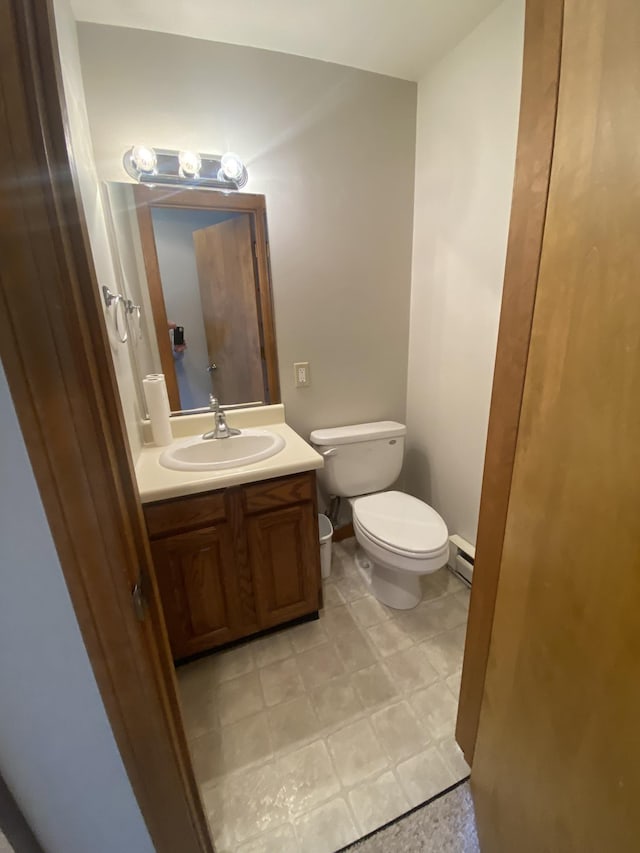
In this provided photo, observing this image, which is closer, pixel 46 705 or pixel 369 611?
pixel 46 705

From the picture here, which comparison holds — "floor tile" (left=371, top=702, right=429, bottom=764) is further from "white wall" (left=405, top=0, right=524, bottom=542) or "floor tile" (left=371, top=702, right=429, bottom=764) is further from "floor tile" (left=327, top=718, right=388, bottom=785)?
"white wall" (left=405, top=0, right=524, bottom=542)

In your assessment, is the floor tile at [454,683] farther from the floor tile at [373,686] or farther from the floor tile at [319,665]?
the floor tile at [319,665]

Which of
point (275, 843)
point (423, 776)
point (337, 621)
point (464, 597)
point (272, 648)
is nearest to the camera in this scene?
point (275, 843)

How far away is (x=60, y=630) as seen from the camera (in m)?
0.57

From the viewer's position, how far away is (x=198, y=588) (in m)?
1.39

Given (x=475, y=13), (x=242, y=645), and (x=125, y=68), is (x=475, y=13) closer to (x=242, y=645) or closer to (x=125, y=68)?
(x=125, y=68)

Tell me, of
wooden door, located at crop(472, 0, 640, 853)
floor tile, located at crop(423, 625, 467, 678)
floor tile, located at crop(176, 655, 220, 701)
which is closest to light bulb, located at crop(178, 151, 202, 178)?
wooden door, located at crop(472, 0, 640, 853)

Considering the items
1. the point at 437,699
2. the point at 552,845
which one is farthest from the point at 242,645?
the point at 552,845

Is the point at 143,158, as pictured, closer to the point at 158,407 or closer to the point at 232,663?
the point at 158,407

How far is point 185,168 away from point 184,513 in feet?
4.31

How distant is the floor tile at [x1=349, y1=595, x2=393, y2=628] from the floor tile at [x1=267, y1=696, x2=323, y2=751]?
43cm

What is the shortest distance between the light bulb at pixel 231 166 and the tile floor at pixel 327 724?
195cm

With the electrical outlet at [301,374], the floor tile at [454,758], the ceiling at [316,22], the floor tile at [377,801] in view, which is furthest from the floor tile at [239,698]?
the ceiling at [316,22]

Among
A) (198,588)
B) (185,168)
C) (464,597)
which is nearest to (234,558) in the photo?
(198,588)
